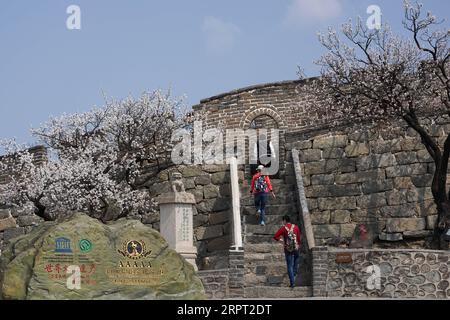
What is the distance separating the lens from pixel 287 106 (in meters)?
32.5

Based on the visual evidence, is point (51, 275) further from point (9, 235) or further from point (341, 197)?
point (9, 235)

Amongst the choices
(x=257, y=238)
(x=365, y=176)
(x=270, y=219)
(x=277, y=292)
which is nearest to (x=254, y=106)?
(x=365, y=176)

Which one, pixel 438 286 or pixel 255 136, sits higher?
pixel 255 136

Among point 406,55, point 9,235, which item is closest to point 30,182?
point 9,235

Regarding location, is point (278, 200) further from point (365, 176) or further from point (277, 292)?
point (277, 292)

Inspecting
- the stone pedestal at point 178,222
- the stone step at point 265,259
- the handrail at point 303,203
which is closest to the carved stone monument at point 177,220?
the stone pedestal at point 178,222

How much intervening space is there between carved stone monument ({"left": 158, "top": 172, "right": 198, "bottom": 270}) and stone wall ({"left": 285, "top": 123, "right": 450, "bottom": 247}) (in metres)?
5.11

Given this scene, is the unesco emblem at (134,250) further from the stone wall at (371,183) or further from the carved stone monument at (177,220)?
the stone wall at (371,183)

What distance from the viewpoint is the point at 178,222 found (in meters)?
22.5

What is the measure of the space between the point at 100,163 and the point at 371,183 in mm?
7476

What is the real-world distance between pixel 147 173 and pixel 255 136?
374cm

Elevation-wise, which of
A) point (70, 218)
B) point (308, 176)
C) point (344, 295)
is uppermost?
point (308, 176)

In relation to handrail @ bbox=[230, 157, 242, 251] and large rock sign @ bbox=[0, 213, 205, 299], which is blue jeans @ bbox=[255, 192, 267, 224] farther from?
large rock sign @ bbox=[0, 213, 205, 299]

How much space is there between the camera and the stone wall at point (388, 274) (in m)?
20.8
